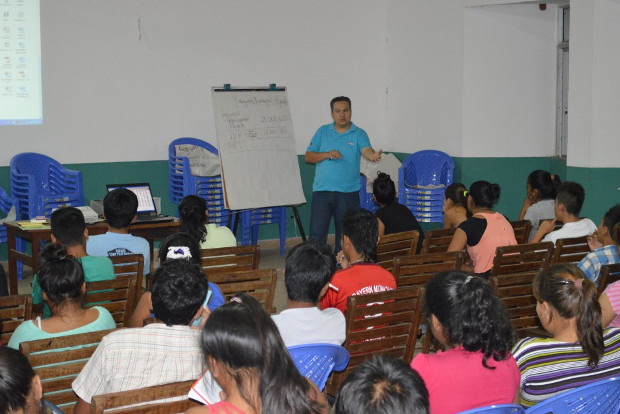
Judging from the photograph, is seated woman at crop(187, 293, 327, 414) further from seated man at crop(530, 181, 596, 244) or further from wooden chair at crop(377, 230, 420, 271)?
seated man at crop(530, 181, 596, 244)

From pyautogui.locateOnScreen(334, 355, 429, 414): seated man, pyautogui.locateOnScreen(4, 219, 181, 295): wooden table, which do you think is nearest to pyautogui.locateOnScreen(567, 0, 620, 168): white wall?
pyautogui.locateOnScreen(4, 219, 181, 295): wooden table

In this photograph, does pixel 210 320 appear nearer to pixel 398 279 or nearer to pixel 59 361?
pixel 59 361

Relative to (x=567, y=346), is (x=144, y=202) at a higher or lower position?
higher

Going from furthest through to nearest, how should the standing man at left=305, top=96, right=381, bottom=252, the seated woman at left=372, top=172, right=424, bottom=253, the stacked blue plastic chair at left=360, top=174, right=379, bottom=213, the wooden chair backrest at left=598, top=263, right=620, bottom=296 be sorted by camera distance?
the stacked blue plastic chair at left=360, top=174, right=379, bottom=213 → the standing man at left=305, top=96, right=381, bottom=252 → the seated woman at left=372, top=172, right=424, bottom=253 → the wooden chair backrest at left=598, top=263, right=620, bottom=296

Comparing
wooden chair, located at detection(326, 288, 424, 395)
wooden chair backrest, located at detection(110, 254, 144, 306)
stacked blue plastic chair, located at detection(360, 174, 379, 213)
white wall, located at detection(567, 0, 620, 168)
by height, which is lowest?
wooden chair, located at detection(326, 288, 424, 395)

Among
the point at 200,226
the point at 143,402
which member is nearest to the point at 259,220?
the point at 200,226

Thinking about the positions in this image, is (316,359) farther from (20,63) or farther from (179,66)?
(179,66)

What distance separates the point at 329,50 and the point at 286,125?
4.77 feet

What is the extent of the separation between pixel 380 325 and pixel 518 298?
895 millimetres

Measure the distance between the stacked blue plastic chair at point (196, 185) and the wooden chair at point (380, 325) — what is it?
4.88 meters

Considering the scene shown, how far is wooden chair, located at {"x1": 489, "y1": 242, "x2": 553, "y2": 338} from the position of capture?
392cm

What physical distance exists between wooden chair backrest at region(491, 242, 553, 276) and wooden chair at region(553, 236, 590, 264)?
0.44ft

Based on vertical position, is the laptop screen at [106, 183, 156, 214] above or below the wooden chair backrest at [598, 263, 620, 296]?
above

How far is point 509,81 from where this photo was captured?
340 inches
